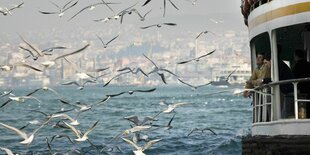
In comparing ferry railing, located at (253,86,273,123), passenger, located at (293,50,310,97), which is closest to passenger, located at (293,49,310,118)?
passenger, located at (293,50,310,97)

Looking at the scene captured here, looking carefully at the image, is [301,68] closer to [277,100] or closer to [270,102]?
[277,100]

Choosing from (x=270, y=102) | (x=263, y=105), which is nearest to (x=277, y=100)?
(x=263, y=105)

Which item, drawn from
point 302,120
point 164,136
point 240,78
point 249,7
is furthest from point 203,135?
point 240,78

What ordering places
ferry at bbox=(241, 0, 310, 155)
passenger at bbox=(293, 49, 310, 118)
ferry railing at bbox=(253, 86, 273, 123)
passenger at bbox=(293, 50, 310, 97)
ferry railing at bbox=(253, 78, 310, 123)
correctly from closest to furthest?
ferry at bbox=(241, 0, 310, 155) < ferry railing at bbox=(253, 78, 310, 123) < passenger at bbox=(293, 49, 310, 118) < passenger at bbox=(293, 50, 310, 97) < ferry railing at bbox=(253, 86, 273, 123)

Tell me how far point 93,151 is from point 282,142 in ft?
67.4

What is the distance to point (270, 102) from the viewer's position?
1675cm

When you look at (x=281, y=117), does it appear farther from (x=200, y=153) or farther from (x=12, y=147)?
(x=12, y=147)

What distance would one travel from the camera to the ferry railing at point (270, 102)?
582 inches

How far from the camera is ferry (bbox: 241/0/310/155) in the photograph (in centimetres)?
1461

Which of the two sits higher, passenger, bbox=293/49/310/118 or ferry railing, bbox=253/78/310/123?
passenger, bbox=293/49/310/118

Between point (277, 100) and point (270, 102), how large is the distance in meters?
0.92

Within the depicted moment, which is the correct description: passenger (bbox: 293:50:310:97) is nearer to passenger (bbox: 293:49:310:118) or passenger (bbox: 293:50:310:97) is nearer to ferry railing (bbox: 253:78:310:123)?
passenger (bbox: 293:49:310:118)

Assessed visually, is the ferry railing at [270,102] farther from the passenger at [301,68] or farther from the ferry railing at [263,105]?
the passenger at [301,68]

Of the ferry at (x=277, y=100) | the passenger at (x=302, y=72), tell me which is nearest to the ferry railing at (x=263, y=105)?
the ferry at (x=277, y=100)
